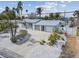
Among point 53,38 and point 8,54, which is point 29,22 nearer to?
point 53,38

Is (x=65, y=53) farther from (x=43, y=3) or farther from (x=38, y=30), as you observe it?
(x=43, y=3)

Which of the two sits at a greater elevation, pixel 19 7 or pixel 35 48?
pixel 19 7

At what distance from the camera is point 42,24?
8.31 ft

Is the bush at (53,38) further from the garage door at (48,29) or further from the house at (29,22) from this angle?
the house at (29,22)

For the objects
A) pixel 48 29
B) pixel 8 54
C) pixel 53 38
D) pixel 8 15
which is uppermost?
pixel 8 15

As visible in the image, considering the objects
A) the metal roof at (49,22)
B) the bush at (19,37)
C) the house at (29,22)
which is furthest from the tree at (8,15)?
the metal roof at (49,22)

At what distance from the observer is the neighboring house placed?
2.51 metres

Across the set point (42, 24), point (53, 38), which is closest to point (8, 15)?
point (42, 24)

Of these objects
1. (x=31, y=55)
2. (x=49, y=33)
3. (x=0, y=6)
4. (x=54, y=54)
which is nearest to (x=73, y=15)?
(x=49, y=33)

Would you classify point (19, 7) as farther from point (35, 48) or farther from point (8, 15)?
point (35, 48)

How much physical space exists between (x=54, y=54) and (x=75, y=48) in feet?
0.90

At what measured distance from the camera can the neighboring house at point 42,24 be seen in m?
2.51

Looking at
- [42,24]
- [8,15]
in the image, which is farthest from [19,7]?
[42,24]

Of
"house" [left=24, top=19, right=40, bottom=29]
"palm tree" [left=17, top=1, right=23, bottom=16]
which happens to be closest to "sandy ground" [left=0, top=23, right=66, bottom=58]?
"house" [left=24, top=19, right=40, bottom=29]
